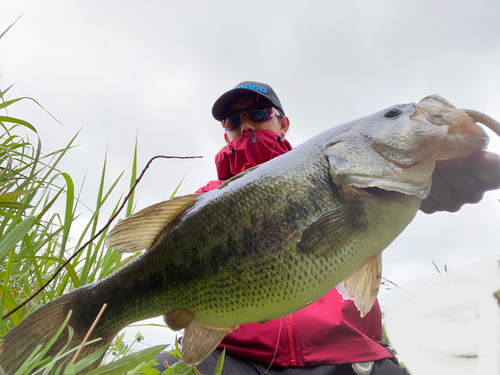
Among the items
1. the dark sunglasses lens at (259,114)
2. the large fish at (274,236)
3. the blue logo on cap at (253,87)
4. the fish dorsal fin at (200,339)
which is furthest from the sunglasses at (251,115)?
the fish dorsal fin at (200,339)


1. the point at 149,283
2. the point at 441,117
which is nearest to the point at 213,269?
the point at 149,283

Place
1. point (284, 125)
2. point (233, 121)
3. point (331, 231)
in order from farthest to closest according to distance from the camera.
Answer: point (284, 125), point (233, 121), point (331, 231)

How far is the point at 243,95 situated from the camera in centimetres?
334

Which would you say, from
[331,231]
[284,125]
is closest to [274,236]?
[331,231]

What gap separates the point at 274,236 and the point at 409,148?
70cm

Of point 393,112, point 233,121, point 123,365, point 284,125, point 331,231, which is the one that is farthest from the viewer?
point 284,125

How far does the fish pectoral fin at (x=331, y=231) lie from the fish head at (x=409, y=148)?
14 cm

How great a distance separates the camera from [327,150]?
1420 millimetres

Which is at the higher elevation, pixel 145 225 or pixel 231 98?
pixel 231 98

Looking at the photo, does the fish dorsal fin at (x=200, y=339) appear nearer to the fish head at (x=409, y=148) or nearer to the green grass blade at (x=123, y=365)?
the green grass blade at (x=123, y=365)

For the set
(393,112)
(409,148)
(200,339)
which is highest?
(393,112)

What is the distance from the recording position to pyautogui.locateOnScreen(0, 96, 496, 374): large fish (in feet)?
4.15

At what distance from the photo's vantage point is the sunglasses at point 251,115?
3.35 m

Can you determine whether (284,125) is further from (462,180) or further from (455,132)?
(455,132)
